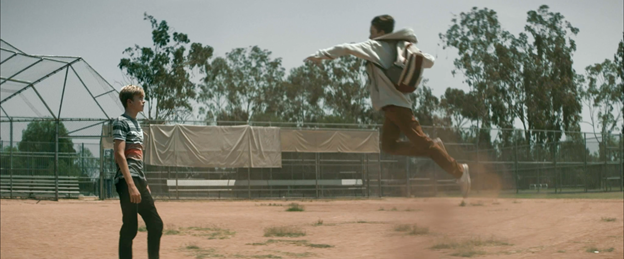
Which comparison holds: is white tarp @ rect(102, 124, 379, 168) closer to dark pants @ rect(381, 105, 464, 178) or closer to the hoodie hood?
dark pants @ rect(381, 105, 464, 178)

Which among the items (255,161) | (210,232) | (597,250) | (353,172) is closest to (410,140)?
(597,250)

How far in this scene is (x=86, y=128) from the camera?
23.5 meters

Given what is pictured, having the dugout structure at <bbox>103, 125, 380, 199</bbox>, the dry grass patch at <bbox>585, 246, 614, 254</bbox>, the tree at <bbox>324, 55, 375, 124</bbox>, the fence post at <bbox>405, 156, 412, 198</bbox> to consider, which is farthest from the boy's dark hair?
the tree at <bbox>324, 55, 375, 124</bbox>

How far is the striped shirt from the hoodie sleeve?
5.51 feet

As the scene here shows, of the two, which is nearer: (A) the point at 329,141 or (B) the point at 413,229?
(B) the point at 413,229

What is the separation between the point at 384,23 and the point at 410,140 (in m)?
0.93

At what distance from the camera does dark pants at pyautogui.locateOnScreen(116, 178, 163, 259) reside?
5.26 m

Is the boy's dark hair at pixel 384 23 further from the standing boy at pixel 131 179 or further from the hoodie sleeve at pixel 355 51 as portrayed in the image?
the standing boy at pixel 131 179

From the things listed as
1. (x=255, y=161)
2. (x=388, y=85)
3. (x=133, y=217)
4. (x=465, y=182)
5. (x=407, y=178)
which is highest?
(x=388, y=85)

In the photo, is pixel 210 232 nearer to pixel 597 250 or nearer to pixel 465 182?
pixel 597 250

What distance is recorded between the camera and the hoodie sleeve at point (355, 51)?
185 inches

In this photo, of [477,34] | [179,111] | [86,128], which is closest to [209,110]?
[179,111]

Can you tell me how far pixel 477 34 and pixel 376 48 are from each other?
45.5 m

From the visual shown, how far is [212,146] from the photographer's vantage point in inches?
1039
